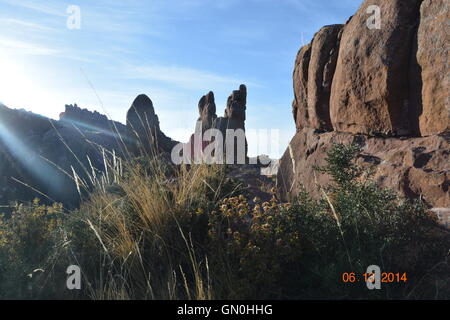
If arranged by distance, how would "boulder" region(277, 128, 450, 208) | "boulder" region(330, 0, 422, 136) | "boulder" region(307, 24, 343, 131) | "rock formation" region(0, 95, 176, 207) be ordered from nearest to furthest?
"boulder" region(277, 128, 450, 208) → "boulder" region(330, 0, 422, 136) → "boulder" region(307, 24, 343, 131) → "rock formation" region(0, 95, 176, 207)

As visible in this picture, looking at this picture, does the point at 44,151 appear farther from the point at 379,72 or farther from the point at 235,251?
the point at 235,251

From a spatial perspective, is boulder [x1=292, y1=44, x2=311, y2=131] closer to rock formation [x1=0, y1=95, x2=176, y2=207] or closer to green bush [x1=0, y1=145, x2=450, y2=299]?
green bush [x1=0, y1=145, x2=450, y2=299]

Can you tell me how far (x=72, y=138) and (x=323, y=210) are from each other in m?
57.2

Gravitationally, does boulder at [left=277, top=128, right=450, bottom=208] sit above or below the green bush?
above

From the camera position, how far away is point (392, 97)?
7727 mm

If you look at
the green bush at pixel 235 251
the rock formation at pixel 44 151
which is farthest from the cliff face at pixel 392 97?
the rock formation at pixel 44 151

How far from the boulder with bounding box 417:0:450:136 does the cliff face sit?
0.01 metres

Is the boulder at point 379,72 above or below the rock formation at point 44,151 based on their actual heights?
below

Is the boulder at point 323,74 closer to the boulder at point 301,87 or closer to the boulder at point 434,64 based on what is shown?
the boulder at point 301,87

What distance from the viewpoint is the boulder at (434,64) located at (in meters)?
6.75

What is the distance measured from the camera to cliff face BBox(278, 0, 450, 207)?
670 centimetres
